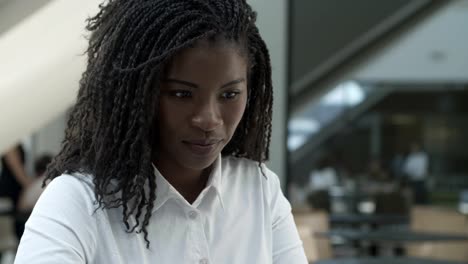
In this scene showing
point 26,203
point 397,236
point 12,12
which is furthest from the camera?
point 26,203

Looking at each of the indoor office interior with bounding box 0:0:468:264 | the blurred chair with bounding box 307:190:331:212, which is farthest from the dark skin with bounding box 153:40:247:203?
the blurred chair with bounding box 307:190:331:212

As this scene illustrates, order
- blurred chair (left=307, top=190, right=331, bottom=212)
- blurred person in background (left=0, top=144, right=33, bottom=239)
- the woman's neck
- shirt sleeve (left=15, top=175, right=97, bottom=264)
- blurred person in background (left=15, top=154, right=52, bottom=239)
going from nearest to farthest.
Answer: shirt sleeve (left=15, top=175, right=97, bottom=264)
the woman's neck
blurred person in background (left=15, top=154, right=52, bottom=239)
blurred person in background (left=0, top=144, right=33, bottom=239)
blurred chair (left=307, top=190, right=331, bottom=212)

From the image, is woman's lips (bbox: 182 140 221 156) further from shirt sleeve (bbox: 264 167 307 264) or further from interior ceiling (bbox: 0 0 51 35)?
interior ceiling (bbox: 0 0 51 35)

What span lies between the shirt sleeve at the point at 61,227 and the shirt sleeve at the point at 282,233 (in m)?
0.30

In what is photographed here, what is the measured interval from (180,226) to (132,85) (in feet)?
0.69

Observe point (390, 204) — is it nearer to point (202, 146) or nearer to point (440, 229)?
point (440, 229)

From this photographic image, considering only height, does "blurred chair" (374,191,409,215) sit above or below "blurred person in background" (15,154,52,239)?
below

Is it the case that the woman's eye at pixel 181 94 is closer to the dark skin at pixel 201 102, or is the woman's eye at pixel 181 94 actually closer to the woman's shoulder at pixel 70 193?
the dark skin at pixel 201 102

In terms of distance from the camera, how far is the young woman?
1068 millimetres

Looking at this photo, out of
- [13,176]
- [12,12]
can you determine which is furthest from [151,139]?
[13,176]

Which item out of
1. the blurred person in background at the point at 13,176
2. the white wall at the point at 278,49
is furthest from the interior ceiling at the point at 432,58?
the white wall at the point at 278,49

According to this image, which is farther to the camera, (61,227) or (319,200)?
(319,200)

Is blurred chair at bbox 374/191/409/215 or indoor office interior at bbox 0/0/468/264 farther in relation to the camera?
blurred chair at bbox 374/191/409/215

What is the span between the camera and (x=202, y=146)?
1.11 meters
